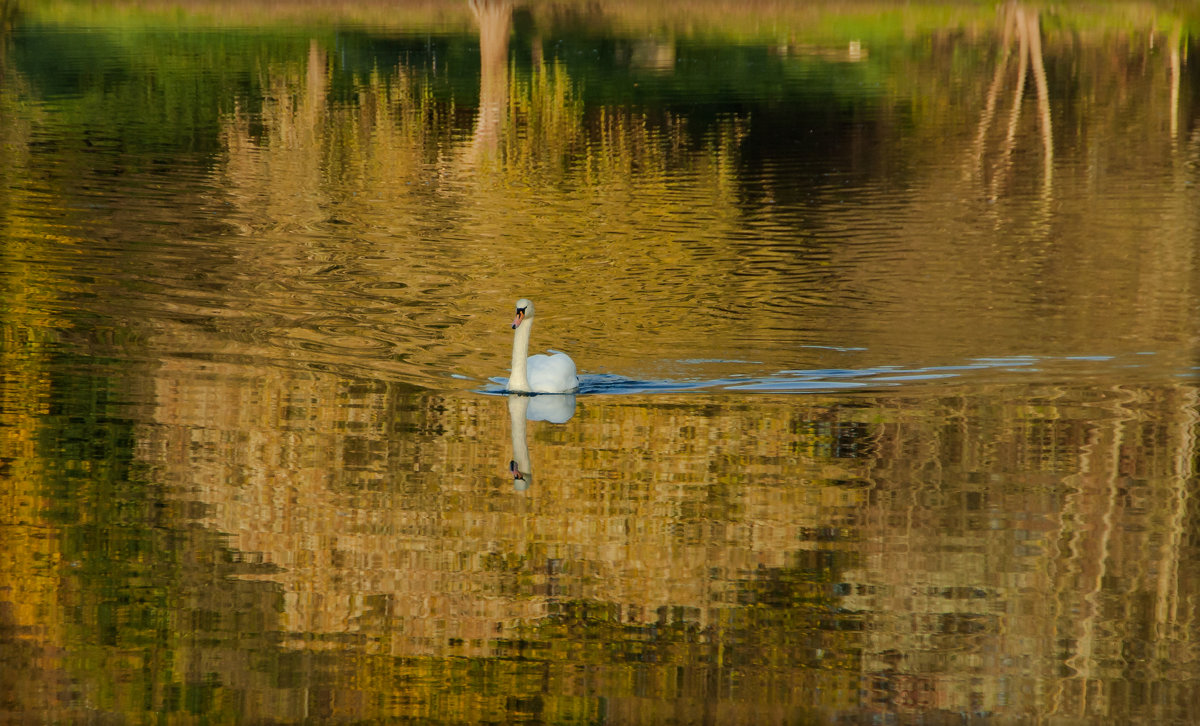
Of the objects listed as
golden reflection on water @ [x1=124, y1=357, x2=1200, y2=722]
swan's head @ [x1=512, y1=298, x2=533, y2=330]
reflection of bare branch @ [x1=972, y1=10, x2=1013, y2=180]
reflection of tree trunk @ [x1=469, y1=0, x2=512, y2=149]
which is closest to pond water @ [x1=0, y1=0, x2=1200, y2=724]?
golden reflection on water @ [x1=124, y1=357, x2=1200, y2=722]

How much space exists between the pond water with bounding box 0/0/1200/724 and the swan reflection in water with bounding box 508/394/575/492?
0.16 feet

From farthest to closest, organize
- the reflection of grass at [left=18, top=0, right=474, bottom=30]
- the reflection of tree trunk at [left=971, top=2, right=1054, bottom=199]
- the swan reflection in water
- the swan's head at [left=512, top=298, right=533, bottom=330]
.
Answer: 1. the reflection of grass at [left=18, top=0, right=474, bottom=30]
2. the reflection of tree trunk at [left=971, top=2, right=1054, bottom=199]
3. the swan's head at [left=512, top=298, right=533, bottom=330]
4. the swan reflection in water

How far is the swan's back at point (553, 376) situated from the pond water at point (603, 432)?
0.11 m

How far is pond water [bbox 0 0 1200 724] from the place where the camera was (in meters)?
8.59

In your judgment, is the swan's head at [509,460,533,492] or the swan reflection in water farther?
the swan reflection in water

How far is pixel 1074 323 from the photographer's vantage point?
17.9 meters

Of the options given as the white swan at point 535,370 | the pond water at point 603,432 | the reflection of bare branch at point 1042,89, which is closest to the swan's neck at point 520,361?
the white swan at point 535,370

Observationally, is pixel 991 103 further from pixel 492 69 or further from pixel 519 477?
pixel 519 477

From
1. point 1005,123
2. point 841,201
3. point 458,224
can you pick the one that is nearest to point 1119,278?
point 841,201

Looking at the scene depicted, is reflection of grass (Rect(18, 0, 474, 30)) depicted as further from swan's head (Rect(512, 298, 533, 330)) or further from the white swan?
the white swan

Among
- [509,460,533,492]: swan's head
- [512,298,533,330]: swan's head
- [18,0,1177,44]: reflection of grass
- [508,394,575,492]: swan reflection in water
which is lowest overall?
[508,394,575,492]: swan reflection in water

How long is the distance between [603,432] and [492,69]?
37.8 metres

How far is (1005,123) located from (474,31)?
30.4 metres

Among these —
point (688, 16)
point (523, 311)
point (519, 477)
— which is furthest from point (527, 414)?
point (688, 16)
